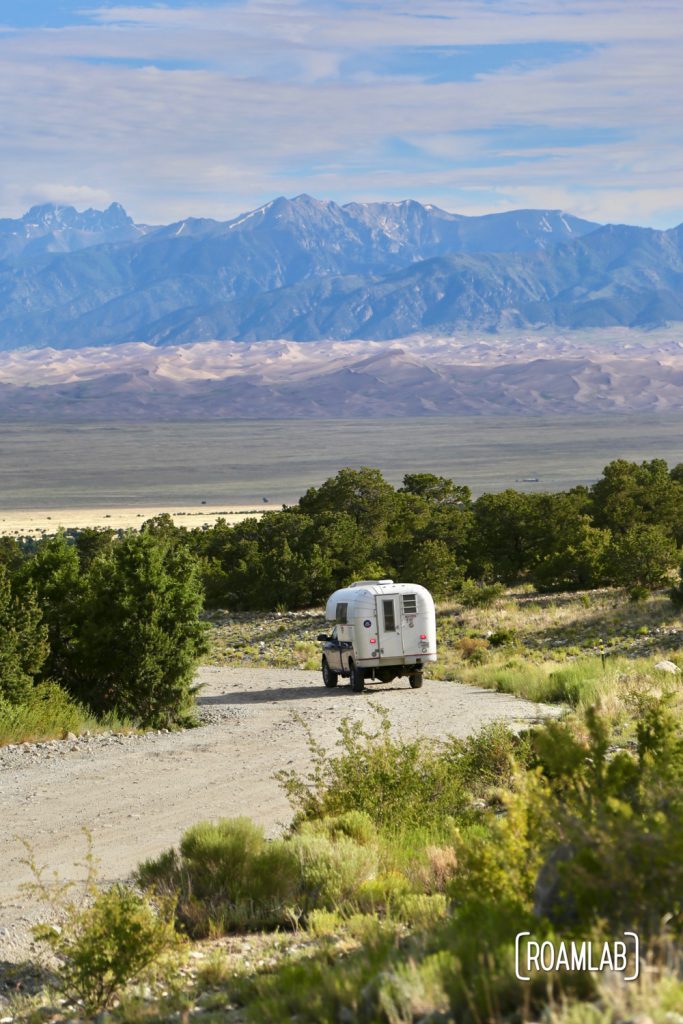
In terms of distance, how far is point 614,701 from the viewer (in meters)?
18.2

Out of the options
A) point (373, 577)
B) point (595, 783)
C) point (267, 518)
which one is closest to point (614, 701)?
point (595, 783)

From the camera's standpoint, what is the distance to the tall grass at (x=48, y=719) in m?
18.1

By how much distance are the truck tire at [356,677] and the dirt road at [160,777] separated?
1333mm

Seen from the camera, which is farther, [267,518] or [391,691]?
[267,518]

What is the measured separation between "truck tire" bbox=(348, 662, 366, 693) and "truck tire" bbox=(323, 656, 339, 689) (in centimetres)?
91

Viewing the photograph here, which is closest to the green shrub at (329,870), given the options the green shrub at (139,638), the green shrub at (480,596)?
the green shrub at (139,638)

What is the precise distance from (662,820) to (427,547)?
40691 millimetres

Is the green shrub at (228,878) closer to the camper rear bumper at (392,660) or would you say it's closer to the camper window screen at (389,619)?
the camper window screen at (389,619)

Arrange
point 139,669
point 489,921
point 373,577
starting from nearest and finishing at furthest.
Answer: point 489,921 → point 139,669 → point 373,577

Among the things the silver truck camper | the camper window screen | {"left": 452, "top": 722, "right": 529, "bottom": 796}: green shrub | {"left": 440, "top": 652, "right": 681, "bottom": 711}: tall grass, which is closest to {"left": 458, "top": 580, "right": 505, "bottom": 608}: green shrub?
{"left": 440, "top": 652, "right": 681, "bottom": 711}: tall grass

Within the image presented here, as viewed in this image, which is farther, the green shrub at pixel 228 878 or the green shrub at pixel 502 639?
the green shrub at pixel 502 639

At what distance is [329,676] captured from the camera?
28.1 metres

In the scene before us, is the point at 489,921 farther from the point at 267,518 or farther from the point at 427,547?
the point at 267,518

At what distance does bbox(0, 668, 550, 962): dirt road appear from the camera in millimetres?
11609
